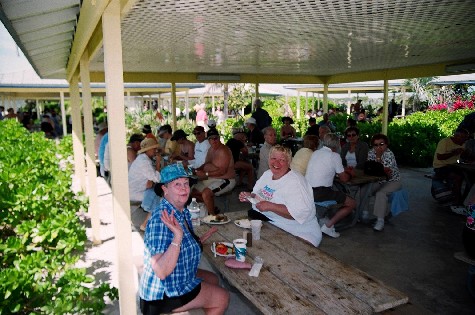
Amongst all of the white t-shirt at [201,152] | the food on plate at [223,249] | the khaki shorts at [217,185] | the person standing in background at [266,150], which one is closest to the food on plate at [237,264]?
the food on plate at [223,249]

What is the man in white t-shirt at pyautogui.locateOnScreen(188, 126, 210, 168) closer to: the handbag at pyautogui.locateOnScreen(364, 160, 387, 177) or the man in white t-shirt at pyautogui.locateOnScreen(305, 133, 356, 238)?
the man in white t-shirt at pyautogui.locateOnScreen(305, 133, 356, 238)

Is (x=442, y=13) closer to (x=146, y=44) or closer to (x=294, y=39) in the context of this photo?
(x=294, y=39)

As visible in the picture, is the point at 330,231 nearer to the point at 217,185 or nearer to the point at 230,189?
the point at 230,189

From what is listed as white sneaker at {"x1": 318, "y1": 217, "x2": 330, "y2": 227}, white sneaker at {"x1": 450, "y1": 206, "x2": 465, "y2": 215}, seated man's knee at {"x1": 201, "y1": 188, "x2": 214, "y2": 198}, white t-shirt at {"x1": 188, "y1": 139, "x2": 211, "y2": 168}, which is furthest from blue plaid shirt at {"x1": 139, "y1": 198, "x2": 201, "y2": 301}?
white sneaker at {"x1": 450, "y1": 206, "x2": 465, "y2": 215}

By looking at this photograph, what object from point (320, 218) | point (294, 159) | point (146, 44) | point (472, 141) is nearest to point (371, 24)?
point (294, 159)

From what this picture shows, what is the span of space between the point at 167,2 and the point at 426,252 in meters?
4.21

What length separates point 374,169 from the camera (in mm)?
5508

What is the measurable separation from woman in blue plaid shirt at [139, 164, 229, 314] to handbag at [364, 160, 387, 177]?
11.9ft

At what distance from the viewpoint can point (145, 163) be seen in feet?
16.8

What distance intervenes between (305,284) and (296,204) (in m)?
1.21

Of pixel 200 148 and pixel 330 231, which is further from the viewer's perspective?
pixel 200 148

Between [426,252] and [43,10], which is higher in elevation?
[43,10]

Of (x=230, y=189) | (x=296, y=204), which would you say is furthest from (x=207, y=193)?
(x=296, y=204)

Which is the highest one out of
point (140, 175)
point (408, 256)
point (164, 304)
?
point (140, 175)
